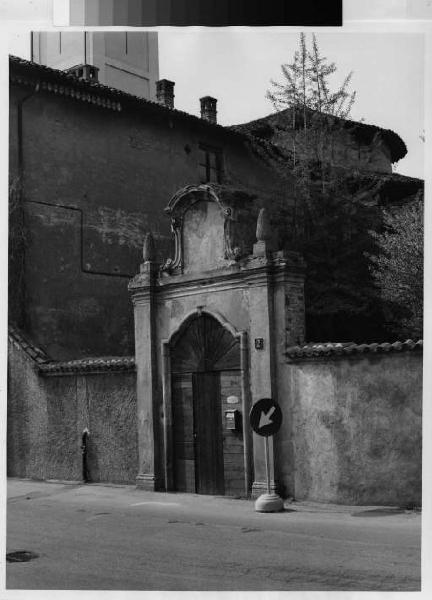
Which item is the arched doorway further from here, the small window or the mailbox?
the small window

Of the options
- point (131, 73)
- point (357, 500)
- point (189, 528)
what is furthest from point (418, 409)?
point (131, 73)

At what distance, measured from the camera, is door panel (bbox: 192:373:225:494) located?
13367 mm

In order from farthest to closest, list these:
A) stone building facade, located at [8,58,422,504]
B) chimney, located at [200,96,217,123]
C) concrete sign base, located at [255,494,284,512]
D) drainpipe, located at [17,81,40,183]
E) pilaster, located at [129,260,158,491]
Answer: chimney, located at [200,96,217,123] → drainpipe, located at [17,81,40,183] → pilaster, located at [129,260,158,491] → stone building facade, located at [8,58,422,504] → concrete sign base, located at [255,494,284,512]

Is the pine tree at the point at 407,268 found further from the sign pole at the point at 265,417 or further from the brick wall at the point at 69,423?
the brick wall at the point at 69,423

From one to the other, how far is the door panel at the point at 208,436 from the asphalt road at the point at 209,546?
1.21ft

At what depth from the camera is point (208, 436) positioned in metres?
13.5

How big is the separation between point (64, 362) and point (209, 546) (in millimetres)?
7205

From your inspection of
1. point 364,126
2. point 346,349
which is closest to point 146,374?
point 346,349

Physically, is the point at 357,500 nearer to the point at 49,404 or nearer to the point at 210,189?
the point at 210,189

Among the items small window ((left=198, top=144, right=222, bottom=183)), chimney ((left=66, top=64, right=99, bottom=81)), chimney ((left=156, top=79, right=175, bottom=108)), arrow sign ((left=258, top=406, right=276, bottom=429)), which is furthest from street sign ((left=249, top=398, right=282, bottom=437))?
chimney ((left=156, top=79, right=175, bottom=108))

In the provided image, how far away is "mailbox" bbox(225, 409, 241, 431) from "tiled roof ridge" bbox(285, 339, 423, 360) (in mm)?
1360

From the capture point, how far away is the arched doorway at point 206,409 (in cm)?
1323

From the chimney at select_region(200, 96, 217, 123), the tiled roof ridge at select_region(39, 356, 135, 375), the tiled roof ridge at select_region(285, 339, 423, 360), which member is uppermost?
the chimney at select_region(200, 96, 217, 123)

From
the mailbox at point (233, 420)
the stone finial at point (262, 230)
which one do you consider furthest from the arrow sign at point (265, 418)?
the stone finial at point (262, 230)
